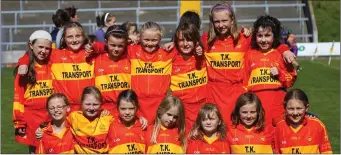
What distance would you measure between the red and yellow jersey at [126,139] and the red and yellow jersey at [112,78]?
55 cm

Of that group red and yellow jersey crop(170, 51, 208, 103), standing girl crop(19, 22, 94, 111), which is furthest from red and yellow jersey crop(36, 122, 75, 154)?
red and yellow jersey crop(170, 51, 208, 103)

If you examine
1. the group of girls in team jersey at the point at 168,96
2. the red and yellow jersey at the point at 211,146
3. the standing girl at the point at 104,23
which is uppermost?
the standing girl at the point at 104,23

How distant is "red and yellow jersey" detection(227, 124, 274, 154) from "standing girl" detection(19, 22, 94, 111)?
73.2 inches

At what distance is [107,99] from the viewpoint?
963 cm

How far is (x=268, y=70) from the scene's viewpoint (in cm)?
948

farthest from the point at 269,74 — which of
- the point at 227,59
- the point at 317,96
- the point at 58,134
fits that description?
the point at 317,96

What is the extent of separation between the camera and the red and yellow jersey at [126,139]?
9078 mm

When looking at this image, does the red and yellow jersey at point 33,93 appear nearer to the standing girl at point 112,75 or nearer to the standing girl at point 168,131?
the standing girl at point 112,75

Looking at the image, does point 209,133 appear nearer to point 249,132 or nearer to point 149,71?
point 249,132

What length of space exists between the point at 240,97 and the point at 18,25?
25.7 metres

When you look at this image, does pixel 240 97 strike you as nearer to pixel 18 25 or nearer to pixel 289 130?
pixel 289 130

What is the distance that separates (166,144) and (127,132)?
0.45 m

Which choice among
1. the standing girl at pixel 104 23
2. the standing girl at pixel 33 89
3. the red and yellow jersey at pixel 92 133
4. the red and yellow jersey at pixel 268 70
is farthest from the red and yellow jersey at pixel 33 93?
the standing girl at pixel 104 23

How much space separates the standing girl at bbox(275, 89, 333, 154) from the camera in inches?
350
